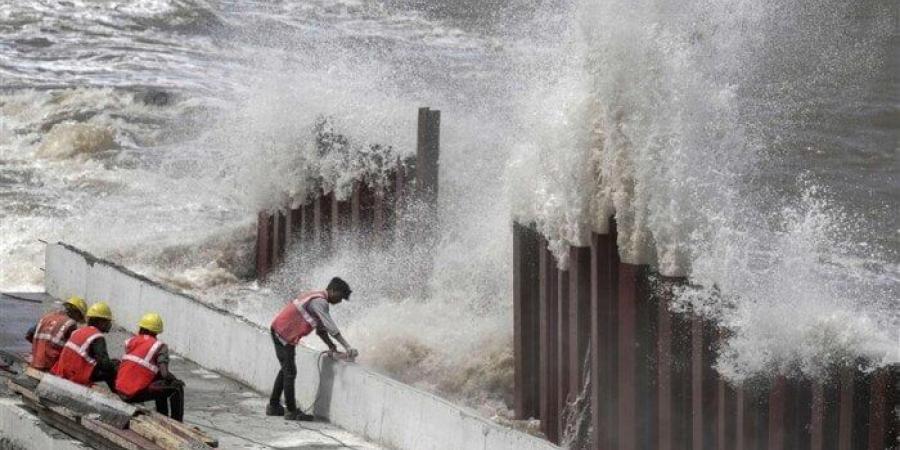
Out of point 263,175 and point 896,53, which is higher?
point 896,53

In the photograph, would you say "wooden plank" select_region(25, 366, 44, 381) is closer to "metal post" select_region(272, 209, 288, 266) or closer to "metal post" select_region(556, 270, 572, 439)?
"metal post" select_region(556, 270, 572, 439)

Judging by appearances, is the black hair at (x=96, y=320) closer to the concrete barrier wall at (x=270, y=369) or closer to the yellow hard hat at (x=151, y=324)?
the yellow hard hat at (x=151, y=324)

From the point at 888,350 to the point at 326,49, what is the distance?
119 feet

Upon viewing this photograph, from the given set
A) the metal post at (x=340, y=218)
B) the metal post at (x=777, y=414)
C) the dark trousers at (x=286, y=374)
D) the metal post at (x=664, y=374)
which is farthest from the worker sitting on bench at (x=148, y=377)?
the metal post at (x=340, y=218)

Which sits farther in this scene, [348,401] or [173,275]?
[173,275]

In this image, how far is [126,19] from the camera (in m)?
45.6

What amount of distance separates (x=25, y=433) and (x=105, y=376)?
71cm

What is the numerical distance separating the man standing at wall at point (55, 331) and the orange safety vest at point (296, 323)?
4.98ft

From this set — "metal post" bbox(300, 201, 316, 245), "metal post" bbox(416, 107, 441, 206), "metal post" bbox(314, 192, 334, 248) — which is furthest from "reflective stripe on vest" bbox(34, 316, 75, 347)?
"metal post" bbox(300, 201, 316, 245)

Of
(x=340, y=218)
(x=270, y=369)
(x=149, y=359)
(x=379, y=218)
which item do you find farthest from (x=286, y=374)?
(x=340, y=218)

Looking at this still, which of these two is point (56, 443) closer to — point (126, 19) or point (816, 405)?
point (816, 405)

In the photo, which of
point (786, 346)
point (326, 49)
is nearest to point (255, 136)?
point (786, 346)

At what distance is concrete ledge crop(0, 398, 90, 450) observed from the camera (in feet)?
40.6

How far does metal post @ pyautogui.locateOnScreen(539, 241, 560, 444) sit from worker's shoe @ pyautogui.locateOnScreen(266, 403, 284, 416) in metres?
2.08
